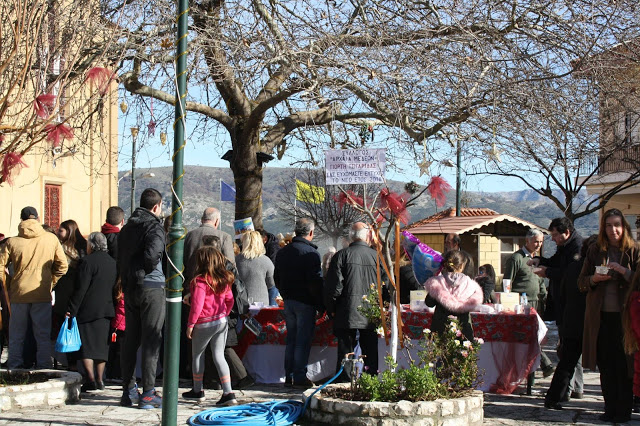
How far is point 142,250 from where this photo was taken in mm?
7340

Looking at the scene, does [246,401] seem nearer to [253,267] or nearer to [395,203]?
[253,267]

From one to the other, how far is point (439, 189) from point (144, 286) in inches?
110

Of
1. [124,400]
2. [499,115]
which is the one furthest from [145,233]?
[499,115]

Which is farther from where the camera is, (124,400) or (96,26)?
(96,26)

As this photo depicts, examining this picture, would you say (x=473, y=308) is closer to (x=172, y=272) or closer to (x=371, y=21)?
(x=172, y=272)

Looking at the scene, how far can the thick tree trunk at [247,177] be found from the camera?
42.8 feet

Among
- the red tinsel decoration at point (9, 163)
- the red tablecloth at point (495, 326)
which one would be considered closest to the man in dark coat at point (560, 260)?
the red tablecloth at point (495, 326)

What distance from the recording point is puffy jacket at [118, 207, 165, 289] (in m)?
7.28

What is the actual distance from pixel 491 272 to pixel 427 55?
3.20 meters

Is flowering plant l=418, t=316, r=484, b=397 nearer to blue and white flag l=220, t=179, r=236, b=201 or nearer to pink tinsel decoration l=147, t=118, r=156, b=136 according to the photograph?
pink tinsel decoration l=147, t=118, r=156, b=136

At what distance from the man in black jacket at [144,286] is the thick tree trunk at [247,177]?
18.3 feet

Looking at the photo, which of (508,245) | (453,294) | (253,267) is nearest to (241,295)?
(253,267)

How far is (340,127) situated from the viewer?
13844 mm

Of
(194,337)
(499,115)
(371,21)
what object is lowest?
(194,337)
